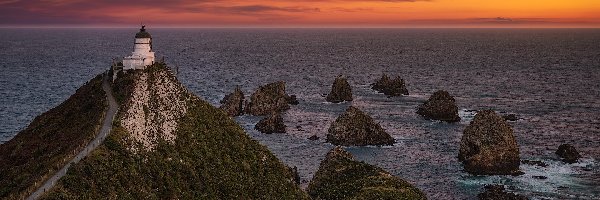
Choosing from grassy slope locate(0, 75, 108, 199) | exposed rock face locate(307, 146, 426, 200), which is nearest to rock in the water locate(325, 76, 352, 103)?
exposed rock face locate(307, 146, 426, 200)

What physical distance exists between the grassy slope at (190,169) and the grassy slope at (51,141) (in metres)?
2.13

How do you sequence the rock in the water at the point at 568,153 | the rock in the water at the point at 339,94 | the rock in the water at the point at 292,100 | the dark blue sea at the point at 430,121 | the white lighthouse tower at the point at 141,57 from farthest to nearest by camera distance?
the rock in the water at the point at 339,94 < the rock in the water at the point at 292,100 < the rock in the water at the point at 568,153 < the dark blue sea at the point at 430,121 < the white lighthouse tower at the point at 141,57

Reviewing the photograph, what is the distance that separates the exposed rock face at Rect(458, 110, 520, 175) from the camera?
78562 millimetres

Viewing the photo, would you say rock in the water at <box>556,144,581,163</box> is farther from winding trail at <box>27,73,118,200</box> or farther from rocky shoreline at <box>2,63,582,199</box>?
winding trail at <box>27,73,118,200</box>

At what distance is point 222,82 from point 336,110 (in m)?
59.2

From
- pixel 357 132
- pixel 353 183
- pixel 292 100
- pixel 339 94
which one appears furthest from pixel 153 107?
pixel 339 94

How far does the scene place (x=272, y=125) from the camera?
103 m

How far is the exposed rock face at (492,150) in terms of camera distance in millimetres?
78562

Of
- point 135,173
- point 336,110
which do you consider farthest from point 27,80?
point 135,173

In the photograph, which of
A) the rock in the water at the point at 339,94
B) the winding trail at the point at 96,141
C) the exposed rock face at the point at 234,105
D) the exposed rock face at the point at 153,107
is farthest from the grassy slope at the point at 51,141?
the rock in the water at the point at 339,94

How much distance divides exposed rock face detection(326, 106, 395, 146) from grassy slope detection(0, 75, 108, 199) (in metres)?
48.3

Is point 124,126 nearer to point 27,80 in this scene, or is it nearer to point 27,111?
point 27,111

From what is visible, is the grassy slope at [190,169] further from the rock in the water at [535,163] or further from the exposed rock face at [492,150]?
the rock in the water at [535,163]

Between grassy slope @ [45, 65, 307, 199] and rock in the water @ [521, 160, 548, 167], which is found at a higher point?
grassy slope @ [45, 65, 307, 199]
